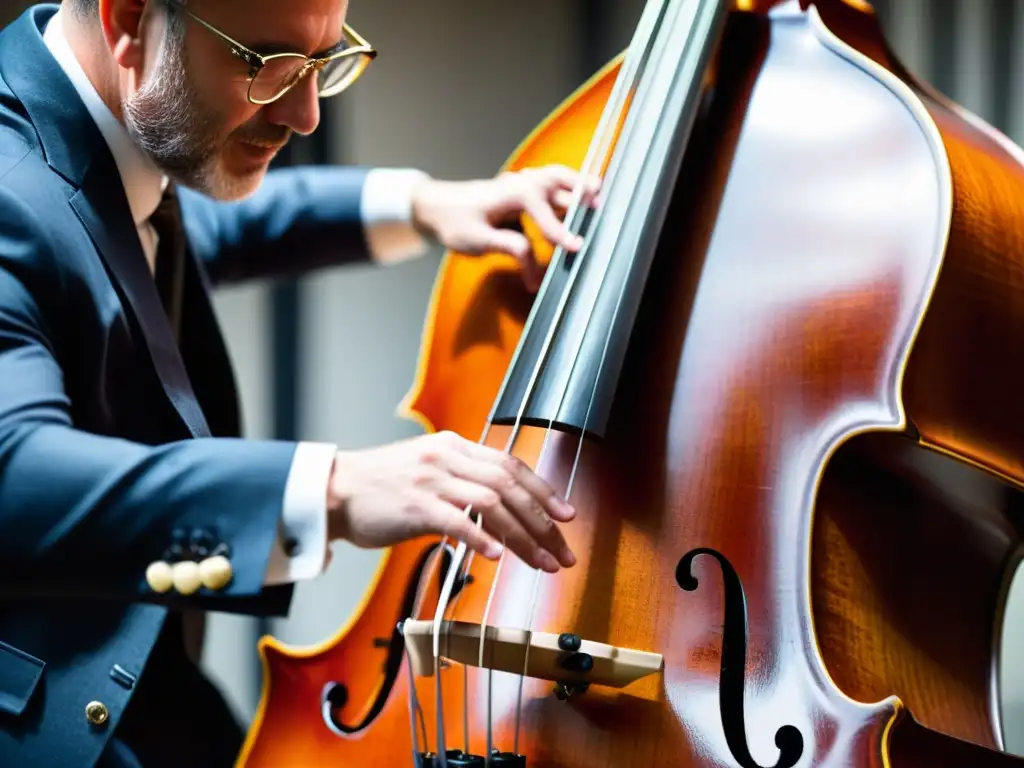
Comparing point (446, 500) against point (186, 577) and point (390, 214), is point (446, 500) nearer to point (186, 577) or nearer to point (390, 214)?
point (186, 577)

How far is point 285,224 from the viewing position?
1241 millimetres

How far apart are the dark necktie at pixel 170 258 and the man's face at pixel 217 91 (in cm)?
12

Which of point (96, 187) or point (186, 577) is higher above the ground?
point (96, 187)

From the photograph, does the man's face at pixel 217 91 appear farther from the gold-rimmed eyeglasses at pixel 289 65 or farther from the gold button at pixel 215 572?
the gold button at pixel 215 572

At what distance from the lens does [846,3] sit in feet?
3.23

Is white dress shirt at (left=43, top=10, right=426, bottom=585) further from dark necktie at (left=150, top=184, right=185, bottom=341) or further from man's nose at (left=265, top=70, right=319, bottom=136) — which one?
man's nose at (left=265, top=70, right=319, bottom=136)

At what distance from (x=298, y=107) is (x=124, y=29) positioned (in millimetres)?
143

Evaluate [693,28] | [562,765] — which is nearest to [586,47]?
[693,28]

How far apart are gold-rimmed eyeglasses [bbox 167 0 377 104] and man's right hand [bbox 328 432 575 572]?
0.36 metres

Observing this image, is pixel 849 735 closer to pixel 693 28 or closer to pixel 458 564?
pixel 458 564

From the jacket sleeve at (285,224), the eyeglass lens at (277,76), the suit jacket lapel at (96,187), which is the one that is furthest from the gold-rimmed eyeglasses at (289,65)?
the jacket sleeve at (285,224)

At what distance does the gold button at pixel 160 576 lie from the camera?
69 centimetres

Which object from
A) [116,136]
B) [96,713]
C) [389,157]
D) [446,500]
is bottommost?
[96,713]

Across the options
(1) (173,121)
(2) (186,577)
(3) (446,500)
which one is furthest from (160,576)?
(1) (173,121)
